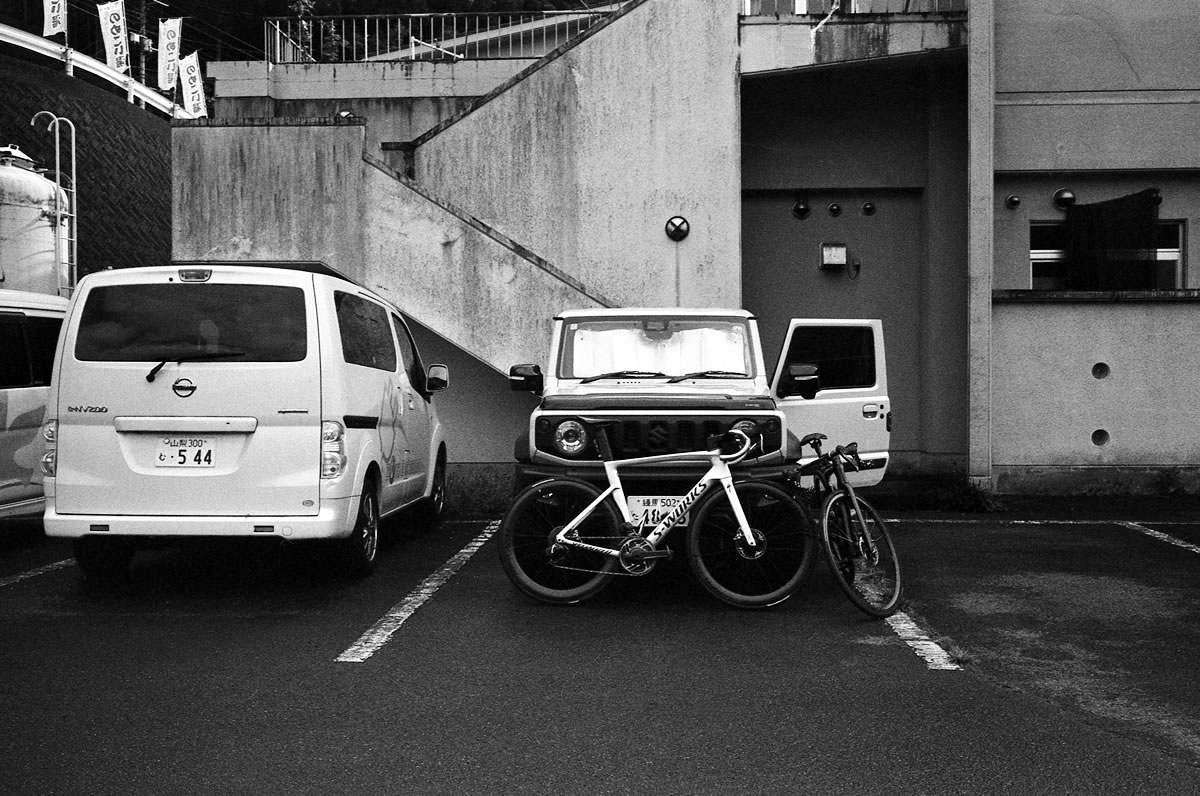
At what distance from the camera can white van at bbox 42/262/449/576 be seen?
6.75 meters

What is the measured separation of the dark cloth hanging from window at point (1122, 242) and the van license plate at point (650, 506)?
25.8 feet

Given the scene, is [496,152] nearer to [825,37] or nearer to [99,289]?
[825,37]

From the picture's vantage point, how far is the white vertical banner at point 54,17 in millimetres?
30734

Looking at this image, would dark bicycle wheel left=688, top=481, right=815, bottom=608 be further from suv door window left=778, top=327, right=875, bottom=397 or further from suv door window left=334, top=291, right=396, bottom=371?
suv door window left=778, top=327, right=875, bottom=397

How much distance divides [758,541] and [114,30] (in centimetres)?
3303

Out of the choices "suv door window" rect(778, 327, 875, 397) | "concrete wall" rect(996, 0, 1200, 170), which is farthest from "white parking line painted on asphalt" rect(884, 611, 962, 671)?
"concrete wall" rect(996, 0, 1200, 170)

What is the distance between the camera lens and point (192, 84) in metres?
35.1

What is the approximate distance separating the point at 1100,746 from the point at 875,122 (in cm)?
1043

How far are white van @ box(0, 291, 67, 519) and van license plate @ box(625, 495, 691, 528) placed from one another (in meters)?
5.12

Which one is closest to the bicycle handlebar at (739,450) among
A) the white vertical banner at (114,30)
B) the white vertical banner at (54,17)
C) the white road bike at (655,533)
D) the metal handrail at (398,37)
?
the white road bike at (655,533)

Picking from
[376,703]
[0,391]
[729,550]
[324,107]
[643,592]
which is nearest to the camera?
[376,703]

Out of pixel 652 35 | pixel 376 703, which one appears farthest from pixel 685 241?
pixel 376 703

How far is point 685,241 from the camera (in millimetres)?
11891

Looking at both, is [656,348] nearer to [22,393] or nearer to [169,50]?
[22,393]
